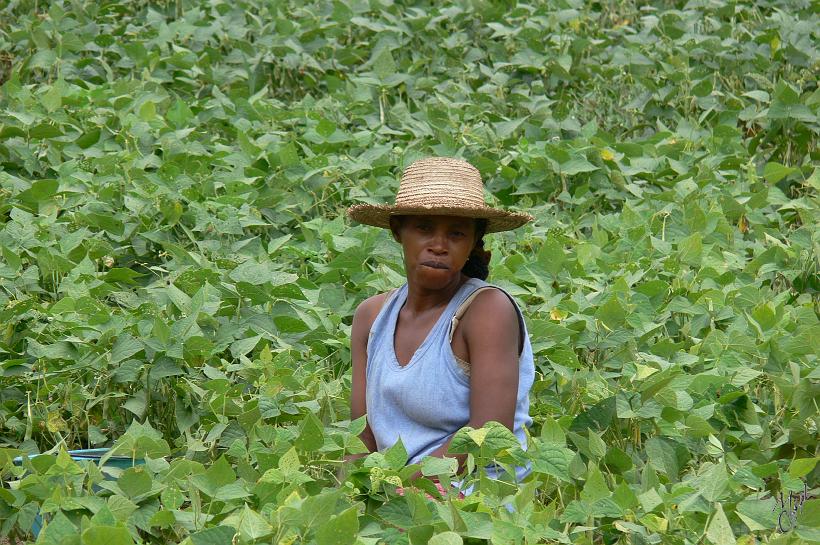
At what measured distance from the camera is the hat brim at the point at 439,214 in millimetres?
2438

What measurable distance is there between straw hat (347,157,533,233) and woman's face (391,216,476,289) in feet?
0.11

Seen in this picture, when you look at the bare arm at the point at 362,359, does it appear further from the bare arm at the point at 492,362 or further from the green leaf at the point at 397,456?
the green leaf at the point at 397,456

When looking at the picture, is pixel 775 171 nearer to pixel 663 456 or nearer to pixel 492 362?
pixel 663 456

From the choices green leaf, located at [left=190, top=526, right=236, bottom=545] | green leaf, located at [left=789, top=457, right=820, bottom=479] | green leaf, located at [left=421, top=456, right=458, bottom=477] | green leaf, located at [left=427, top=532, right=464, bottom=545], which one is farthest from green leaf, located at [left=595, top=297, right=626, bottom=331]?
green leaf, located at [left=190, top=526, right=236, bottom=545]

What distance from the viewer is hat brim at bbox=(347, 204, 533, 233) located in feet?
8.00

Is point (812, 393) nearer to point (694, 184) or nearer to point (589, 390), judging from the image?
point (589, 390)

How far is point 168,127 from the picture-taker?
4387 millimetres

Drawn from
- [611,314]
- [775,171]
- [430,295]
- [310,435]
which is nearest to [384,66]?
[775,171]

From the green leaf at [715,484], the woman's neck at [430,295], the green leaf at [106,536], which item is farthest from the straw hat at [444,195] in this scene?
the green leaf at [106,536]

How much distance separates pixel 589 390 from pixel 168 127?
7.01 ft

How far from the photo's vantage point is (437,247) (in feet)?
8.16

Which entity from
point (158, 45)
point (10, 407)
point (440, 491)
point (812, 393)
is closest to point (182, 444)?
point (10, 407)

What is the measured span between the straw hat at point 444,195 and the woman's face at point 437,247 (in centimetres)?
3

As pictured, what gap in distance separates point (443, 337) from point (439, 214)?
0.24 meters
